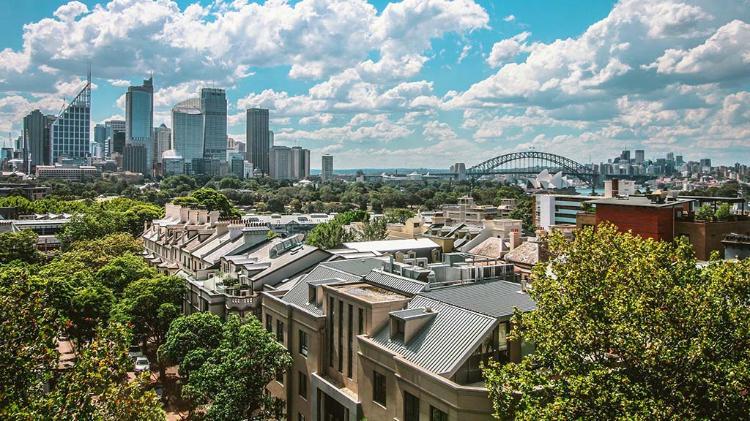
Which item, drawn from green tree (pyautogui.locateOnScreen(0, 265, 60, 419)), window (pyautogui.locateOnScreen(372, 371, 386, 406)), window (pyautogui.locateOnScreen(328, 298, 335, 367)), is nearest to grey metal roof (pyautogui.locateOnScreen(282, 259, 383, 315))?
window (pyautogui.locateOnScreen(328, 298, 335, 367))

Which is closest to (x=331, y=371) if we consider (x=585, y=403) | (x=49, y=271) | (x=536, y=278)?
(x=536, y=278)

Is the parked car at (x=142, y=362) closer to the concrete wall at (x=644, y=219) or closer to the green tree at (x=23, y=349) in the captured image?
the green tree at (x=23, y=349)

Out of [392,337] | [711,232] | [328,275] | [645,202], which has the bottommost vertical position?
[392,337]

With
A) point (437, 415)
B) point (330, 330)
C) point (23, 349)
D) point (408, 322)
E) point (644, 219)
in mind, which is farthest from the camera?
point (644, 219)

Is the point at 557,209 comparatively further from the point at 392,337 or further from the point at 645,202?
the point at 392,337

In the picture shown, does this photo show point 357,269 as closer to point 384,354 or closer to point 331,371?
point 331,371

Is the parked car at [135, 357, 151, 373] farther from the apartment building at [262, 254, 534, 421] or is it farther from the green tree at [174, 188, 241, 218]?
the green tree at [174, 188, 241, 218]

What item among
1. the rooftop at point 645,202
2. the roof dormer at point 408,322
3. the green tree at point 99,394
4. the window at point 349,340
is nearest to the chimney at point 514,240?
the rooftop at point 645,202

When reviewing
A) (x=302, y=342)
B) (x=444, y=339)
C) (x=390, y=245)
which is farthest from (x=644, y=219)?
(x=302, y=342)
